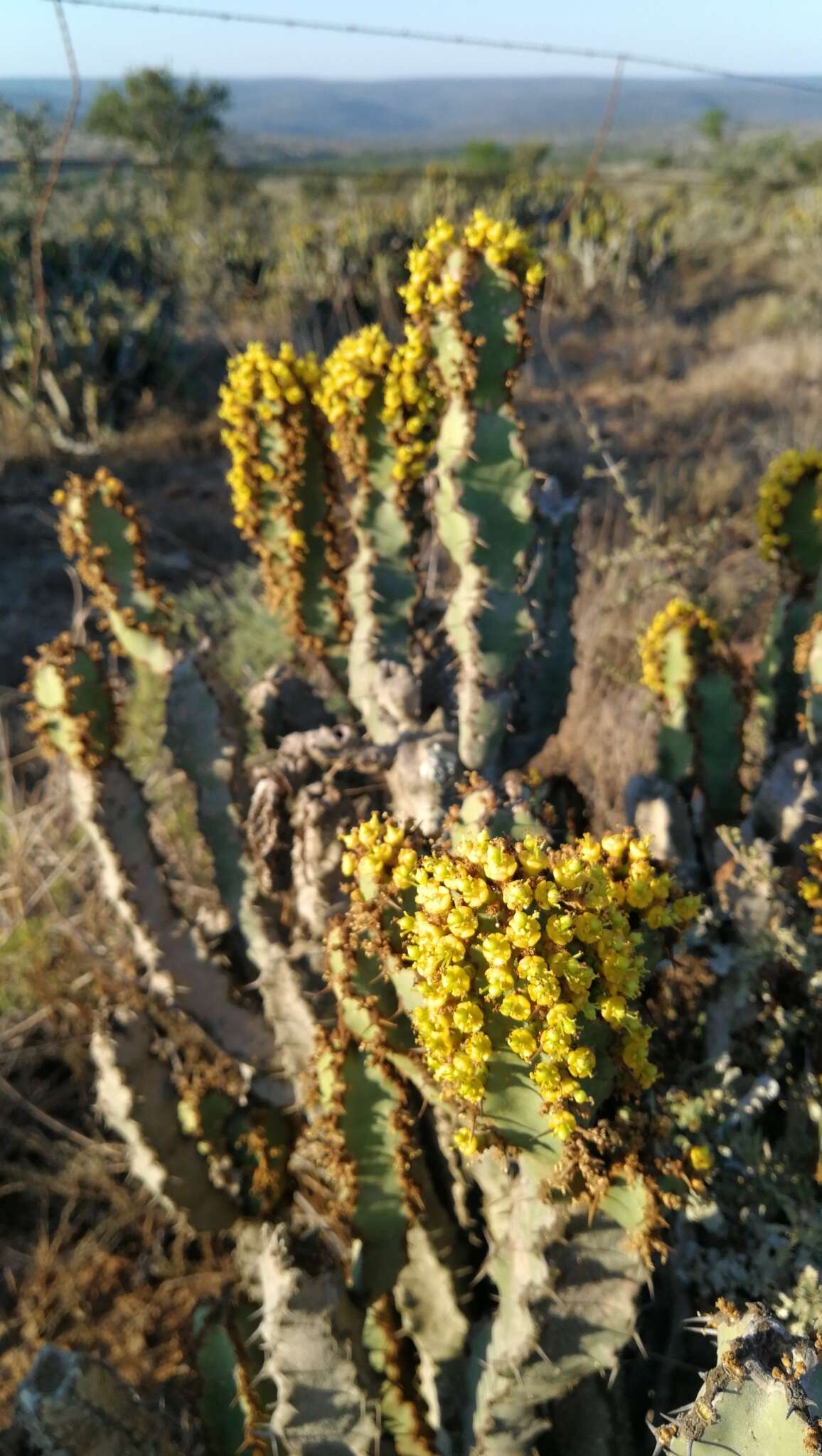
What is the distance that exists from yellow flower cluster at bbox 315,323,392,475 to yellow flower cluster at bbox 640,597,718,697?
0.83 meters

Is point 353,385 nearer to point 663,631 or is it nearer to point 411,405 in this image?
point 411,405

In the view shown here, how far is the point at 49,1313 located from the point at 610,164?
60626 millimetres

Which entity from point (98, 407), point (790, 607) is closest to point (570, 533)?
point (790, 607)

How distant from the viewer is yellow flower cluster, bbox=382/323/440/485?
1.94 m

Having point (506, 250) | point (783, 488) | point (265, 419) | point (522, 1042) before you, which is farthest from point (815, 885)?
point (265, 419)

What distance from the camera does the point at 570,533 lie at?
2326 mm

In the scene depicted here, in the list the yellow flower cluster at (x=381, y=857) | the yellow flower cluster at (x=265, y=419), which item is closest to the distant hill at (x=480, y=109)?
the yellow flower cluster at (x=265, y=419)

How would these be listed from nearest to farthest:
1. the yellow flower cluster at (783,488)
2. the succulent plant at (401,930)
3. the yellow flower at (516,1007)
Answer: the yellow flower at (516,1007) → the succulent plant at (401,930) → the yellow flower cluster at (783,488)

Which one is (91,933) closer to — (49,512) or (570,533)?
(570,533)

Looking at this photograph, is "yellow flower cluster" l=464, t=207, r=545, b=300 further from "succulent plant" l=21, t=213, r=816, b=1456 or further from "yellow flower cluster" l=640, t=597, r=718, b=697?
"yellow flower cluster" l=640, t=597, r=718, b=697

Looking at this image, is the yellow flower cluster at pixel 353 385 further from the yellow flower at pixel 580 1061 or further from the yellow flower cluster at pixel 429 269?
the yellow flower at pixel 580 1061

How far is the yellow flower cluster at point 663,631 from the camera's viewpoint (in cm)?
224

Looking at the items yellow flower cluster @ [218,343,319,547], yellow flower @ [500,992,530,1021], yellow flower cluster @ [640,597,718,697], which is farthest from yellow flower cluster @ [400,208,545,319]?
yellow flower @ [500,992,530,1021]

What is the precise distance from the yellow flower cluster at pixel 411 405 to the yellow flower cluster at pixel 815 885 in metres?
1.13
